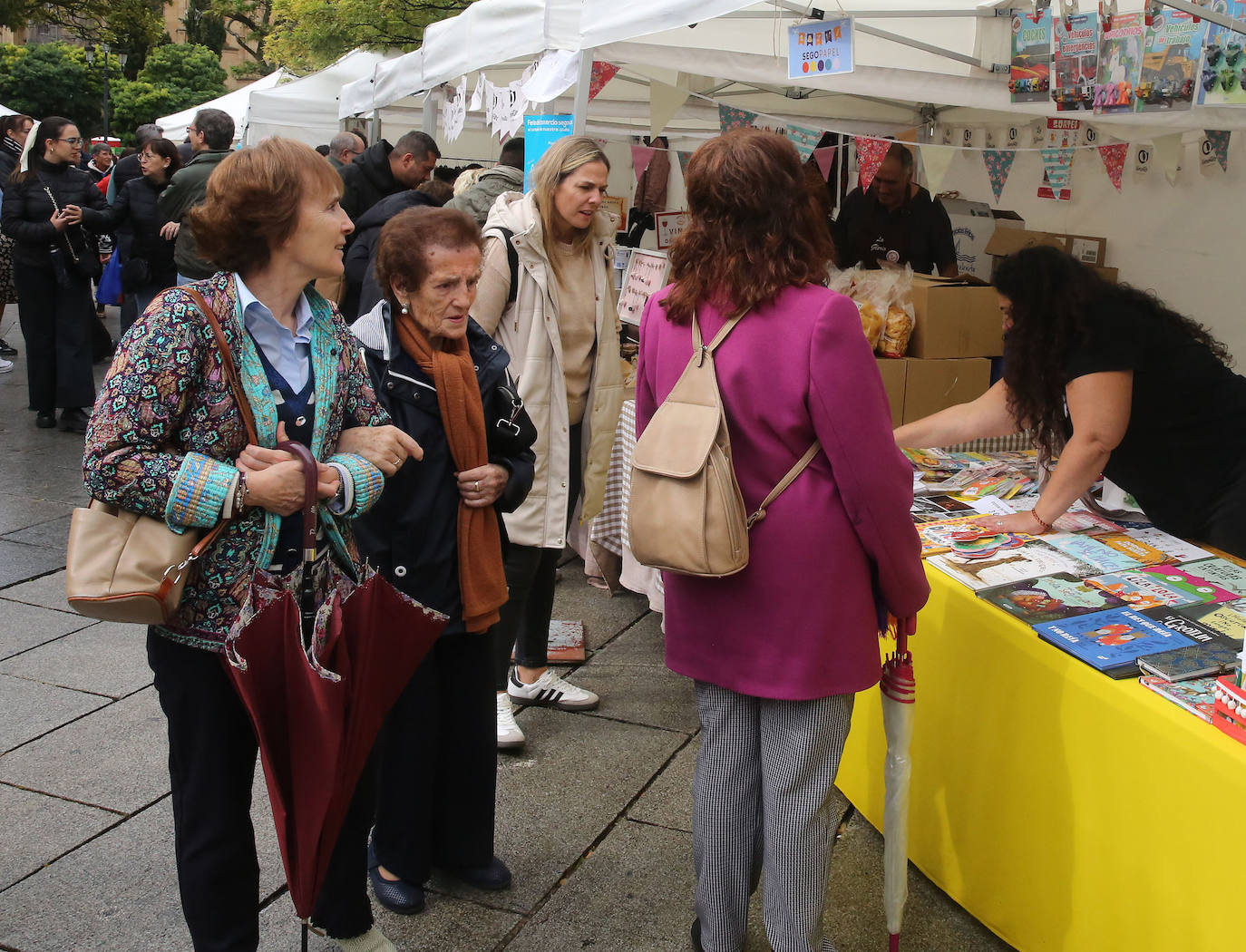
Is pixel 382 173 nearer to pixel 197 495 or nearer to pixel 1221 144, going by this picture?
pixel 1221 144

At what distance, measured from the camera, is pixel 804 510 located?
210 cm

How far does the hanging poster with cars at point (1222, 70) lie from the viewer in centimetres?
355

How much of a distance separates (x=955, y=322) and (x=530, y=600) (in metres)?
2.34

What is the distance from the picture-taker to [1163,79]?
3.84 metres

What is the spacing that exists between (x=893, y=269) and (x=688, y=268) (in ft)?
10.4

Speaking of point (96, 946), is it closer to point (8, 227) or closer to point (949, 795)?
point (949, 795)

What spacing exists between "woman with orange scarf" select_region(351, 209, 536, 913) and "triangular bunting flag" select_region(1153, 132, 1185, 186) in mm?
4486

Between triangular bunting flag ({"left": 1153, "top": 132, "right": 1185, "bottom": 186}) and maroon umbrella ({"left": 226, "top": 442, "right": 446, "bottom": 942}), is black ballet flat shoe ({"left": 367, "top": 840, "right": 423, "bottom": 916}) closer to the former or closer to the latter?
maroon umbrella ({"left": 226, "top": 442, "right": 446, "bottom": 942})

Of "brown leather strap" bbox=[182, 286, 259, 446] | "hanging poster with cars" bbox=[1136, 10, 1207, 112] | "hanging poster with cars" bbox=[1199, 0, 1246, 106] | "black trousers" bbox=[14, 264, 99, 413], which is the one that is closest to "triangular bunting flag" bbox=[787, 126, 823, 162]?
"hanging poster with cars" bbox=[1136, 10, 1207, 112]

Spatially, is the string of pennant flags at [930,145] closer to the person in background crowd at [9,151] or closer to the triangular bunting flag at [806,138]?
the triangular bunting flag at [806,138]

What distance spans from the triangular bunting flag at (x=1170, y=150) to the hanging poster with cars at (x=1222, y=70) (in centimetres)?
206

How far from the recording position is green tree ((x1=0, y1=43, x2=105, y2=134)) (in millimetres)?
37969

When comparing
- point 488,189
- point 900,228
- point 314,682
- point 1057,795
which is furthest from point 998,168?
point 314,682

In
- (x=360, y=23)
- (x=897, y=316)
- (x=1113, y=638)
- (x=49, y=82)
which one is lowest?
(x=1113, y=638)
